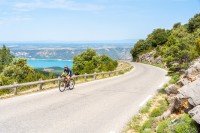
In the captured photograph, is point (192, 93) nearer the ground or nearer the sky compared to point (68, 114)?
nearer the sky

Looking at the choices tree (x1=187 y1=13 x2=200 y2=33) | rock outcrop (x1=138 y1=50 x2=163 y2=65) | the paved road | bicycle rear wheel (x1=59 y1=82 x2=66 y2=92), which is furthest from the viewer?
tree (x1=187 y1=13 x2=200 y2=33)

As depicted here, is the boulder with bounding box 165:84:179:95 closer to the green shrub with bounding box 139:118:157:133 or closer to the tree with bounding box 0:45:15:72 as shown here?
the green shrub with bounding box 139:118:157:133

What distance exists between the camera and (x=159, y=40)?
10312 cm

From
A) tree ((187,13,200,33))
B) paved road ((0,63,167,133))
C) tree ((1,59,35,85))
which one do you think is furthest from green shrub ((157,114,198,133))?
tree ((187,13,200,33))

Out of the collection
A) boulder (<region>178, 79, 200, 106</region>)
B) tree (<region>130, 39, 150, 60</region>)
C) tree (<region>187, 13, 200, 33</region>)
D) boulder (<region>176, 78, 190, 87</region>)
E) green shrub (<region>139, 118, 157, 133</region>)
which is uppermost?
tree (<region>187, 13, 200, 33</region>)

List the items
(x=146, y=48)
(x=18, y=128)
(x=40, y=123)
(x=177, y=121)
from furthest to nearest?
(x=146, y=48) → (x=40, y=123) → (x=18, y=128) → (x=177, y=121)

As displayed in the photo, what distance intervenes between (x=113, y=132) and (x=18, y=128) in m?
3.05

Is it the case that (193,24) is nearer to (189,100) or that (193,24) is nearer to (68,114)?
(68,114)

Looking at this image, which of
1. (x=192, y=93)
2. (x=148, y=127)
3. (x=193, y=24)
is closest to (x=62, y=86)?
(x=148, y=127)

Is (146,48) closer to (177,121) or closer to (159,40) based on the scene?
(159,40)

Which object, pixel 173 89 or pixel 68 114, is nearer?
pixel 68 114

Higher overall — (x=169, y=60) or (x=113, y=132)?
(x=169, y=60)

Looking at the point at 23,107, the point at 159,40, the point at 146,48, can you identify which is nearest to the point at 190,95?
the point at 23,107

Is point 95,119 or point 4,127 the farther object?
point 95,119
